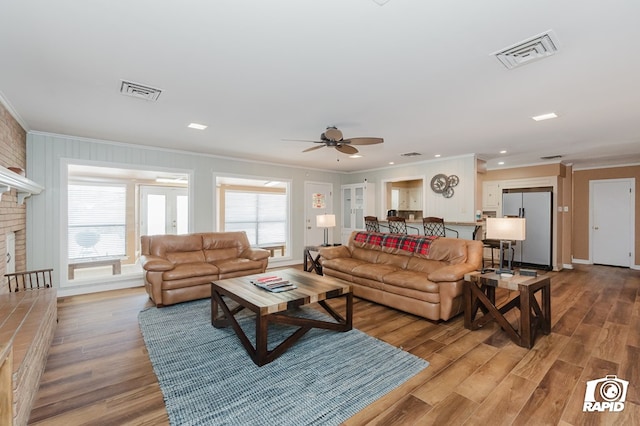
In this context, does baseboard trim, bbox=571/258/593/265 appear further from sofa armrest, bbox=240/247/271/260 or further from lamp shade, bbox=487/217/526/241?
sofa armrest, bbox=240/247/271/260

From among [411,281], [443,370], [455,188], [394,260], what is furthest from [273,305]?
[455,188]

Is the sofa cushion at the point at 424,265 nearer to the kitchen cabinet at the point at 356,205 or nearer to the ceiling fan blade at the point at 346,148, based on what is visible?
the ceiling fan blade at the point at 346,148

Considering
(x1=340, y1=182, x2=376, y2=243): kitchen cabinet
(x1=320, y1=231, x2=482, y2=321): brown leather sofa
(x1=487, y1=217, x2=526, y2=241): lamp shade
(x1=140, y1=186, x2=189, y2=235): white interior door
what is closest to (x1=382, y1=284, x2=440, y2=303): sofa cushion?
(x1=320, y1=231, x2=482, y2=321): brown leather sofa

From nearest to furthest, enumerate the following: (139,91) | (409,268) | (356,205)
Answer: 1. (139,91)
2. (409,268)
3. (356,205)

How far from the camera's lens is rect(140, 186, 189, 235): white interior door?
6953 millimetres

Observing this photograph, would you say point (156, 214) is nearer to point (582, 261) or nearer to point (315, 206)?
point (315, 206)

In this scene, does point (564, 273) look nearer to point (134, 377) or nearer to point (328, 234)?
point (328, 234)

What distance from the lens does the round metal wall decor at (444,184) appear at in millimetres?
6105

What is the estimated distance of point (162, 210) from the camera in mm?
7234

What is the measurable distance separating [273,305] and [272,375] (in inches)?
21.4

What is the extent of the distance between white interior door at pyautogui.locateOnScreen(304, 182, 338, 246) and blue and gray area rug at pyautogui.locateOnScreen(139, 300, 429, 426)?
14.1ft

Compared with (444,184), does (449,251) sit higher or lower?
lower

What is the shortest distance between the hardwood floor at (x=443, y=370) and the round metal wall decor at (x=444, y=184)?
294 cm

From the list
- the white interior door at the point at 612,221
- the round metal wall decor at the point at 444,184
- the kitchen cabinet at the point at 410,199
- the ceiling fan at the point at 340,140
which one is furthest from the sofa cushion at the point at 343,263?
the white interior door at the point at 612,221
